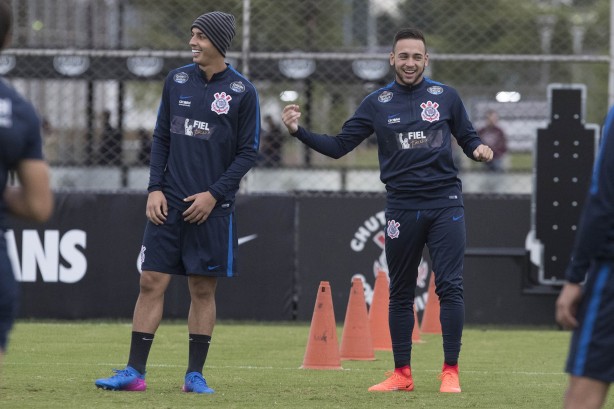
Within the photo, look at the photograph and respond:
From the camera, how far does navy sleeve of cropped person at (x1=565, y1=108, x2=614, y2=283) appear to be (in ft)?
13.3

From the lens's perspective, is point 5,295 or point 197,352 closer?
point 5,295

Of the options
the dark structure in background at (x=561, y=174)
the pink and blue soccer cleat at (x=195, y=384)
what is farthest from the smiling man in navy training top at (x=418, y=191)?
the dark structure in background at (x=561, y=174)

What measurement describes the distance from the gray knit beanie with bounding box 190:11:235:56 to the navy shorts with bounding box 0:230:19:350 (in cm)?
296

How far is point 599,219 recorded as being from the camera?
4.07 meters

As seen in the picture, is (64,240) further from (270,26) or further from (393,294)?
(393,294)

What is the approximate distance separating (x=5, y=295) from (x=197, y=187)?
9.37ft

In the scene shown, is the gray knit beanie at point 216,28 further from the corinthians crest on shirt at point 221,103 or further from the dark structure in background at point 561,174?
the dark structure in background at point 561,174

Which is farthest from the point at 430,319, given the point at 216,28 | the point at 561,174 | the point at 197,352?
the point at 216,28

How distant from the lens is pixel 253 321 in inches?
473

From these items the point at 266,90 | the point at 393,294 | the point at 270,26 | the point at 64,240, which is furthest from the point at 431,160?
the point at 266,90

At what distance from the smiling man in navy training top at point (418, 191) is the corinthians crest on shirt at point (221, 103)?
0.39 meters

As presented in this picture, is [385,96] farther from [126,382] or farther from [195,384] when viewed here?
[126,382]

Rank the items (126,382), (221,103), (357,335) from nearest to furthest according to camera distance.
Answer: (126,382) → (221,103) → (357,335)

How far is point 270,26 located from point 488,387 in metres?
8.11
